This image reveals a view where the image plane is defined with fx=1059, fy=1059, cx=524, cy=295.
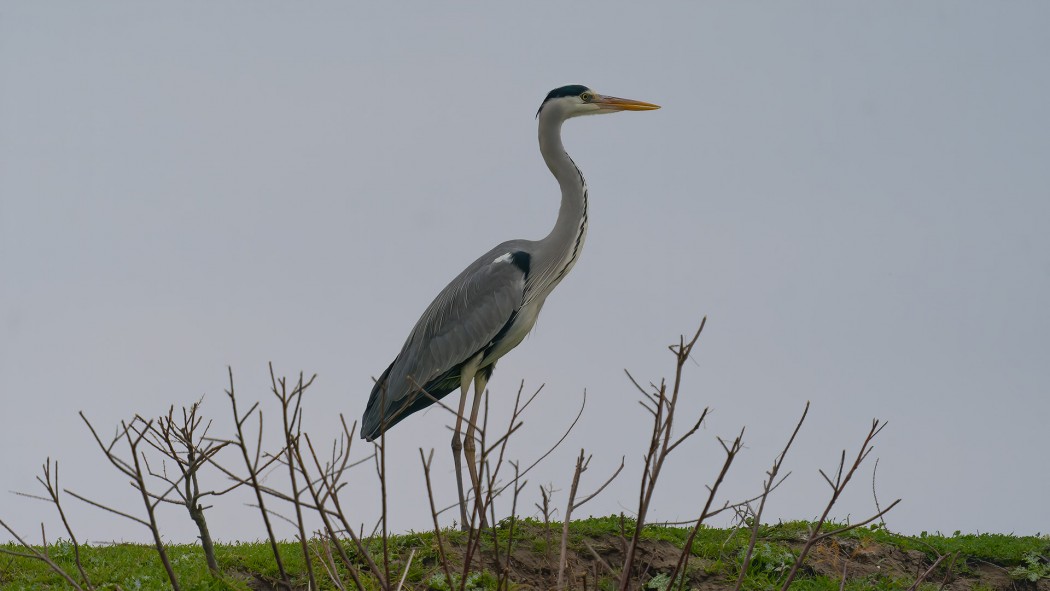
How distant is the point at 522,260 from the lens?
848cm

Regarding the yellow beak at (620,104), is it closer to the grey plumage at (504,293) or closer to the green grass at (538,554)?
the grey plumage at (504,293)

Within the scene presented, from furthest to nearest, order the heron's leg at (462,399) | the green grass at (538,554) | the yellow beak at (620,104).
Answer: the yellow beak at (620,104), the heron's leg at (462,399), the green grass at (538,554)

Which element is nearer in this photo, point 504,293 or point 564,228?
point 504,293

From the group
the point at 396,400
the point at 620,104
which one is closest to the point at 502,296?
the point at 396,400

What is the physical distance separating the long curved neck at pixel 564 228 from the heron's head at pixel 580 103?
0.95 feet

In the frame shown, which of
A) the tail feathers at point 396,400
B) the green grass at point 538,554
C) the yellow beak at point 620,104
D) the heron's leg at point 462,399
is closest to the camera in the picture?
the green grass at point 538,554

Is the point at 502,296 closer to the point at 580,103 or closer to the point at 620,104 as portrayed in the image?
the point at 580,103

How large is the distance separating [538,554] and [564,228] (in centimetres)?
276

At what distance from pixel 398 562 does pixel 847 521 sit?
3.68m

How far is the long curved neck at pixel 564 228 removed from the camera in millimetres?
8430

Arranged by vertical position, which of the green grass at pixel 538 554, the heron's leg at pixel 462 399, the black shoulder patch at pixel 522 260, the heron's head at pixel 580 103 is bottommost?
the green grass at pixel 538 554

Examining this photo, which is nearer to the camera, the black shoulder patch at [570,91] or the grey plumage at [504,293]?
the grey plumage at [504,293]

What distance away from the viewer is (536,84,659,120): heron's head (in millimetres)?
8680

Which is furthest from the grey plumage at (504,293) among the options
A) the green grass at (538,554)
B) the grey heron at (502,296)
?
the green grass at (538,554)
